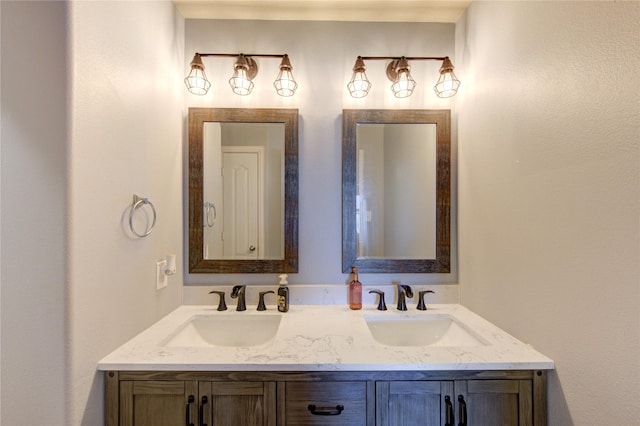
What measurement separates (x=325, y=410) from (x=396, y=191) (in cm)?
109

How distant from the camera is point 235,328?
149 cm

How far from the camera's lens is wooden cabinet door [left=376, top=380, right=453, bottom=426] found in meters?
1.03

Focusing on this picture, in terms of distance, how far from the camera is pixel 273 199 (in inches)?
64.6

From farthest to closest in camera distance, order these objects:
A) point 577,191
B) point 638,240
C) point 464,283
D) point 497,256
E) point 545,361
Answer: point 464,283
point 497,256
point 545,361
point 577,191
point 638,240

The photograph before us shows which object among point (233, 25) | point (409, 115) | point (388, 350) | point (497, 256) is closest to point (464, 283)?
point (497, 256)

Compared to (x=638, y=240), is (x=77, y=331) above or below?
below

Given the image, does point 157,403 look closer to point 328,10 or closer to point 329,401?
point 329,401

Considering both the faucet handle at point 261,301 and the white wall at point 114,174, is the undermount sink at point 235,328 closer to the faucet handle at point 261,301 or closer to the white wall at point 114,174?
the faucet handle at point 261,301

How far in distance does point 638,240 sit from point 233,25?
75.3 inches

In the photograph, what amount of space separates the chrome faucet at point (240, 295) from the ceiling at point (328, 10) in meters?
1.48

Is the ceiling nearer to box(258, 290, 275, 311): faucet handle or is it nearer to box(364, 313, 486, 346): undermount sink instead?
box(258, 290, 275, 311): faucet handle

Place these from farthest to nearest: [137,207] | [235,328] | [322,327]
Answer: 1. [235,328]
2. [322,327]
3. [137,207]

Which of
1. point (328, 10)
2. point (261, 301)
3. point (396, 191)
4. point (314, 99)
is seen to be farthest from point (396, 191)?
point (328, 10)

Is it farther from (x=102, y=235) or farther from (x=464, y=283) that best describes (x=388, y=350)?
(x=102, y=235)
